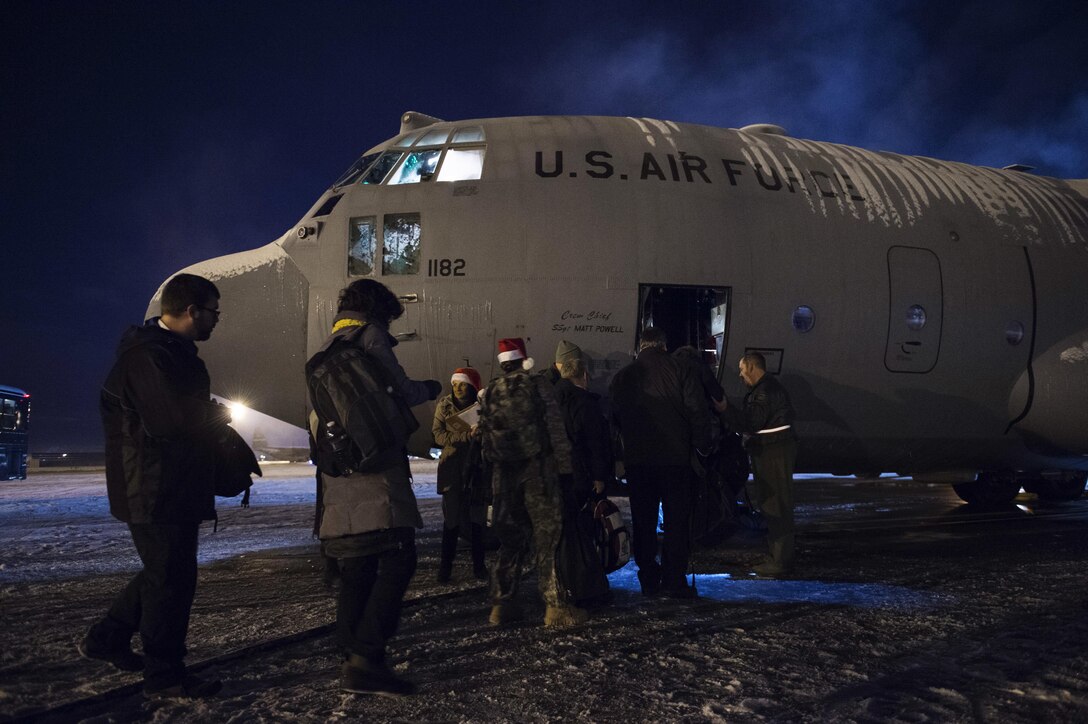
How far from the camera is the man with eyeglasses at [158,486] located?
3.54 m

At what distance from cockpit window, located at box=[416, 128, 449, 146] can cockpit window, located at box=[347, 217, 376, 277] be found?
1.19 metres

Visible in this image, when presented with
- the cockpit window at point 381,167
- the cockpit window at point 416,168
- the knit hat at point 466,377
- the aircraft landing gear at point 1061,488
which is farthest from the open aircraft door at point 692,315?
the aircraft landing gear at point 1061,488

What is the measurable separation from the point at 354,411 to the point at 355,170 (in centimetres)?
600

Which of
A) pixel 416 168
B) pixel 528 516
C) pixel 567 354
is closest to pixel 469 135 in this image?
pixel 416 168

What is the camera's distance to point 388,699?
3.56 m

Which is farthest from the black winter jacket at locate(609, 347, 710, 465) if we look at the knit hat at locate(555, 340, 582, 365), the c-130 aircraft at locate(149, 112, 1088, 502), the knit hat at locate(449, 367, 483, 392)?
the c-130 aircraft at locate(149, 112, 1088, 502)

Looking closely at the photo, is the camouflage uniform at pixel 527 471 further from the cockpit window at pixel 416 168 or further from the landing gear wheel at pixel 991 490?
the landing gear wheel at pixel 991 490

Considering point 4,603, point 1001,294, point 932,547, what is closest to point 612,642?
point 4,603

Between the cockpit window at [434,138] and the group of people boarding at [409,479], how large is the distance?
3183mm

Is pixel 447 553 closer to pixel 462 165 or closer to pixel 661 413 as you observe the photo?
pixel 661 413

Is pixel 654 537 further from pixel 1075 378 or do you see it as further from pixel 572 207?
pixel 1075 378

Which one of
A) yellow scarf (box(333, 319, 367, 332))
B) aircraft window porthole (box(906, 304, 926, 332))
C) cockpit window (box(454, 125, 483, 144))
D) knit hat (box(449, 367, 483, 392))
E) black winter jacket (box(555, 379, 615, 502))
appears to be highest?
cockpit window (box(454, 125, 483, 144))

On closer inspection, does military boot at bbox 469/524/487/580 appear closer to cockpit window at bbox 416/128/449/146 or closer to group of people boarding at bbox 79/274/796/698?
group of people boarding at bbox 79/274/796/698

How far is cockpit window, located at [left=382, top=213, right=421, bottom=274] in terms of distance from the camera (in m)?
8.18
